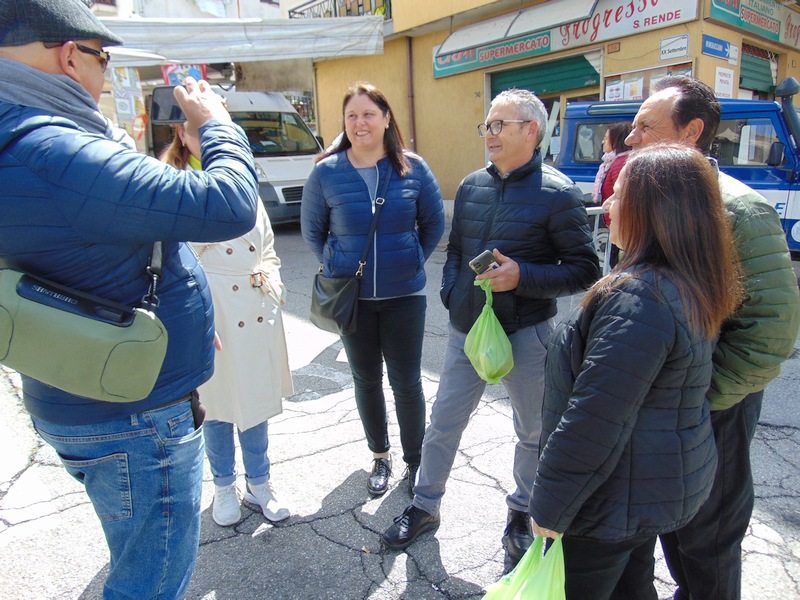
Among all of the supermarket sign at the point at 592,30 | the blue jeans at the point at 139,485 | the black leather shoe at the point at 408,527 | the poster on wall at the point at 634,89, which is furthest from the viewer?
the poster on wall at the point at 634,89

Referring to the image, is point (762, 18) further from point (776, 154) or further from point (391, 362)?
point (391, 362)

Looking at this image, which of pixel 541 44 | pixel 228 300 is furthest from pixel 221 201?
pixel 541 44

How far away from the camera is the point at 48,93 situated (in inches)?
50.4

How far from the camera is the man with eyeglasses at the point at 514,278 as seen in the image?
7.58ft

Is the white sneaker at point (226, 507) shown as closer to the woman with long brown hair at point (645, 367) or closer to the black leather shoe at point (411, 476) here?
the black leather shoe at point (411, 476)

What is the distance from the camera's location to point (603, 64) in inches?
389

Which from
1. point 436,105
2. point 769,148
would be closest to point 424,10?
point 436,105

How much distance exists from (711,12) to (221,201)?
968cm

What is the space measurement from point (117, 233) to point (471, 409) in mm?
1700

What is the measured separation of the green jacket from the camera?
63.9 inches

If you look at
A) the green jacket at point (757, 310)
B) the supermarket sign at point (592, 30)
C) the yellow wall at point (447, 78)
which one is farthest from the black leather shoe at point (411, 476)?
the supermarket sign at point (592, 30)

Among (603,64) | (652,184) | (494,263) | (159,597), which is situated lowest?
(159,597)

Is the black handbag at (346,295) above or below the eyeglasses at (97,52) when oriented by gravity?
below

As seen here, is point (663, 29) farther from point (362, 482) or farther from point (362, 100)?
point (362, 482)
